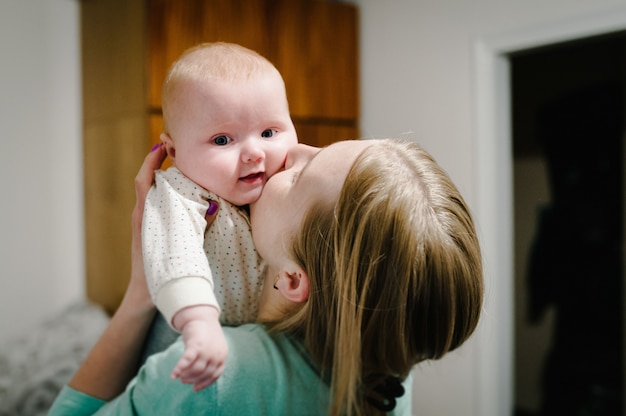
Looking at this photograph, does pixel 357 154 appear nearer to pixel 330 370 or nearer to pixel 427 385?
pixel 330 370

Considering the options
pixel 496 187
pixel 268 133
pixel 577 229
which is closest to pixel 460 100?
pixel 496 187

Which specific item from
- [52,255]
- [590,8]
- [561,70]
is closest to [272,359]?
[52,255]

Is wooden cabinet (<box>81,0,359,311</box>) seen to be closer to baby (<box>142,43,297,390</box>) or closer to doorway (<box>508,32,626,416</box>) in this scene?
baby (<box>142,43,297,390</box>)

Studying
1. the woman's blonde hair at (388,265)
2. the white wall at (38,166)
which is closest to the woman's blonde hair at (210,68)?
the woman's blonde hair at (388,265)

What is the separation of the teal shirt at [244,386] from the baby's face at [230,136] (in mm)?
124

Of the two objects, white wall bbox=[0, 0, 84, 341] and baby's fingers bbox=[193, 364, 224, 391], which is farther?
white wall bbox=[0, 0, 84, 341]

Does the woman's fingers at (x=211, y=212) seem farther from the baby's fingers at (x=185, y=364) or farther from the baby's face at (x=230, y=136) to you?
the baby's fingers at (x=185, y=364)

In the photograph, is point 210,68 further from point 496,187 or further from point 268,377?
point 496,187

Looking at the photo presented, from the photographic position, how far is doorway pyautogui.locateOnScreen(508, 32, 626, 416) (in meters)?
2.10

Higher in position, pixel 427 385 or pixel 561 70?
pixel 561 70

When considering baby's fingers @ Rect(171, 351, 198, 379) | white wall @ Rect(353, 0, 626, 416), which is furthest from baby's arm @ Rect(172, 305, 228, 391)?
white wall @ Rect(353, 0, 626, 416)

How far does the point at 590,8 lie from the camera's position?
93 cm

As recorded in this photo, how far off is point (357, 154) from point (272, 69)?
0.11 meters

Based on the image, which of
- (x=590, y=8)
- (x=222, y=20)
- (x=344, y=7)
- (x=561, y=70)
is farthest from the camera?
(x=561, y=70)
